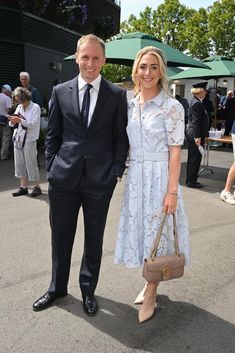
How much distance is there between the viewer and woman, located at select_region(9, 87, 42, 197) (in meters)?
6.07

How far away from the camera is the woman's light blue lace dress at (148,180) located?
2762 millimetres

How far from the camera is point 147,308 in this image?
297 cm

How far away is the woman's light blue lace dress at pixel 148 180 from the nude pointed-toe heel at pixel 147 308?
28 centimetres

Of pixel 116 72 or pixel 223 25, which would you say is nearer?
pixel 223 25

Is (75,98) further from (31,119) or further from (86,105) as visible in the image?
(31,119)

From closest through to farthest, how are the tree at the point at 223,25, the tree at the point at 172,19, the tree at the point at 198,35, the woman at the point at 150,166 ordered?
1. the woman at the point at 150,166
2. the tree at the point at 223,25
3. the tree at the point at 198,35
4. the tree at the point at 172,19

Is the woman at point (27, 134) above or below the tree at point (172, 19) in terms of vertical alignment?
below

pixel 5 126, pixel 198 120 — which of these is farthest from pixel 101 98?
pixel 5 126

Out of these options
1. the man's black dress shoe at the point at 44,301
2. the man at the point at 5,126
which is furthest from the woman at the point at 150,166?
the man at the point at 5,126

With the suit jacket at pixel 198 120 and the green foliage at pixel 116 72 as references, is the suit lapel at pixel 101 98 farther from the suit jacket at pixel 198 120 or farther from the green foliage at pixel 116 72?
the green foliage at pixel 116 72

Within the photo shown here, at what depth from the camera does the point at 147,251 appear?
2930mm

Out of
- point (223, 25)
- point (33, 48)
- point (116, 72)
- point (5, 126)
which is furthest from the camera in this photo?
point (116, 72)

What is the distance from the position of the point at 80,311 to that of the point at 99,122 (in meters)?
1.49

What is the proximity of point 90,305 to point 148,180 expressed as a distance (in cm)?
109
